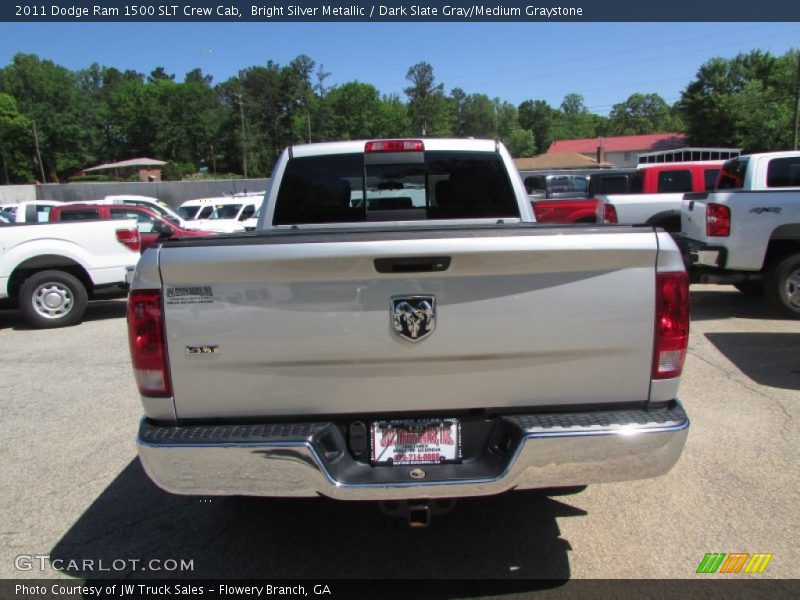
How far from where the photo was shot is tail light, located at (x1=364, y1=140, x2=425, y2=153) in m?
4.17

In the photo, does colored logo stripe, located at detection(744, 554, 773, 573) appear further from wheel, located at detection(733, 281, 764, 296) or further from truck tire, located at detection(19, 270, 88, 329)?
truck tire, located at detection(19, 270, 88, 329)

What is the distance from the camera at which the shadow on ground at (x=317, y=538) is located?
2.95m

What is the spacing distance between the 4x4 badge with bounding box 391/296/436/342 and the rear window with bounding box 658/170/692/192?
10737 millimetres

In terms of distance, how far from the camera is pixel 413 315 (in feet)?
7.85

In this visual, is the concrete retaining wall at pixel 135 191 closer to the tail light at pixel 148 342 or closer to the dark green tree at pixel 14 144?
the tail light at pixel 148 342

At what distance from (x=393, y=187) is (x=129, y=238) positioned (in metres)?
6.20

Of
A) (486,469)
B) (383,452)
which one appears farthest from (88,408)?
(486,469)

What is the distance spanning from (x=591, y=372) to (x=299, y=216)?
2375 millimetres

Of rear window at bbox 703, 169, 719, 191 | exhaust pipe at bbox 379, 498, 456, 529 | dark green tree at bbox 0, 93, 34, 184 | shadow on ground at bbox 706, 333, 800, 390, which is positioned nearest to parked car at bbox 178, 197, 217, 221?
rear window at bbox 703, 169, 719, 191

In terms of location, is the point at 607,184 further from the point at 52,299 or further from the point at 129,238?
the point at 52,299

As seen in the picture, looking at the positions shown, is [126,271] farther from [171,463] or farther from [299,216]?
[171,463]

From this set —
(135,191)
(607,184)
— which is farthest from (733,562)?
(135,191)

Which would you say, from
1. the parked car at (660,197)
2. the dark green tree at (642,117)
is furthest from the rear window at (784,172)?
the dark green tree at (642,117)

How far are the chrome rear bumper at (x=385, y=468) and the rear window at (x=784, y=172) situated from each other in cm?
753
